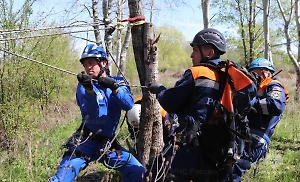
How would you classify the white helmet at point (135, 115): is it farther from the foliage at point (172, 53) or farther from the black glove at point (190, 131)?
the foliage at point (172, 53)

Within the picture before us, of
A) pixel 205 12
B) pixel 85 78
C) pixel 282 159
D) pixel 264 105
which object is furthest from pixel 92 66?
pixel 205 12

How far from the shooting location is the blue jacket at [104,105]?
4.12 metres

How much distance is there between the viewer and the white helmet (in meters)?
5.21

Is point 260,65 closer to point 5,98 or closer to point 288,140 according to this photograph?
point 288,140

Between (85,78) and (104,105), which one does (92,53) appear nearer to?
(85,78)

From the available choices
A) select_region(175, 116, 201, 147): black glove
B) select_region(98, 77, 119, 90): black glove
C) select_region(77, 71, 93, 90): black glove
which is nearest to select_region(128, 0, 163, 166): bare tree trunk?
select_region(98, 77, 119, 90): black glove

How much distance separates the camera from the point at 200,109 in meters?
3.10

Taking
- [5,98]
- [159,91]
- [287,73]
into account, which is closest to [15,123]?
[5,98]

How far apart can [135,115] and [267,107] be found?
1870 millimetres

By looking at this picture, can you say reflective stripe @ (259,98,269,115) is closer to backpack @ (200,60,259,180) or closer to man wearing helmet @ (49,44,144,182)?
backpack @ (200,60,259,180)

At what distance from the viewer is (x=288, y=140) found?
8.55 m

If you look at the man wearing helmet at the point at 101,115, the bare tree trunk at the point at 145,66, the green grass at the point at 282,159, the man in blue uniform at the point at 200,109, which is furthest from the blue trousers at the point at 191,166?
the green grass at the point at 282,159

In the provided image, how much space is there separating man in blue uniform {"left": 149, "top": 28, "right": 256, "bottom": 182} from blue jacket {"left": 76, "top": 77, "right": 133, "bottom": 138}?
2.55 ft

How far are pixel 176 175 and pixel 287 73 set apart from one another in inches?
2029
